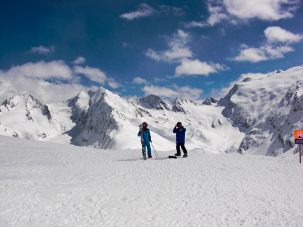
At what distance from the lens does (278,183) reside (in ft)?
23.2

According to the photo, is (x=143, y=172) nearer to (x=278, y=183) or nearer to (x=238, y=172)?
(x=238, y=172)

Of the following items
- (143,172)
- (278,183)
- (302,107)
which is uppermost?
(302,107)

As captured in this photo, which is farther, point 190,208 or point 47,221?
point 190,208

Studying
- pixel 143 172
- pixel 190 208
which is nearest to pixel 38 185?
pixel 143 172

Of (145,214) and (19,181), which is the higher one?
(19,181)

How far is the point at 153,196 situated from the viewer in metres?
5.74

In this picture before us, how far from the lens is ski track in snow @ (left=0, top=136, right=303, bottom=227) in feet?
14.7

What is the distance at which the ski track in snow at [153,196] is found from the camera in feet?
14.7

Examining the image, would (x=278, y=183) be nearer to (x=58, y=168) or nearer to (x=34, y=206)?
(x=34, y=206)

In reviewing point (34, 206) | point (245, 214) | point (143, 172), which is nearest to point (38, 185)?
point (34, 206)

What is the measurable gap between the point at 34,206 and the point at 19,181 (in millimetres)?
2607

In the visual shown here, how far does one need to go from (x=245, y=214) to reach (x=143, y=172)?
4.58 metres

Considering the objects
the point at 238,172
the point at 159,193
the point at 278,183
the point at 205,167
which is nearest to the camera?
the point at 159,193

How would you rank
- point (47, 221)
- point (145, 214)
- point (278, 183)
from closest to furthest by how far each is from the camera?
point (47, 221) → point (145, 214) → point (278, 183)
